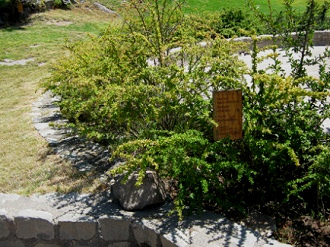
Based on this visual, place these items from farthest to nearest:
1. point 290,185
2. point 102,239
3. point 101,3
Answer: point 101,3, point 102,239, point 290,185

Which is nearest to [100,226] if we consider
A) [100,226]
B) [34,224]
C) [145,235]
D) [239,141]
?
[100,226]

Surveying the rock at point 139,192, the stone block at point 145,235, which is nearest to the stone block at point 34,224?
the rock at point 139,192

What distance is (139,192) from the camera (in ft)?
12.0

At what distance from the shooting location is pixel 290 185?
344cm

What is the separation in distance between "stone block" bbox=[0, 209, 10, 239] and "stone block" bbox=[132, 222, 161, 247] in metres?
1.18

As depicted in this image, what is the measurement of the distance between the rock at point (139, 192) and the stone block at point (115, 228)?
0.14 meters

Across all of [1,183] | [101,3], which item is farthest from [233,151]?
[101,3]

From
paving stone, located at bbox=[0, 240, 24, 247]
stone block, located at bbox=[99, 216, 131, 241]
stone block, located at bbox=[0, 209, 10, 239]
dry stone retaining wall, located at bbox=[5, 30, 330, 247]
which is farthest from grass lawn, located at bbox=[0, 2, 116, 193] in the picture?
stone block, located at bbox=[99, 216, 131, 241]

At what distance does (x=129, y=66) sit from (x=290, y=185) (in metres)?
2.15

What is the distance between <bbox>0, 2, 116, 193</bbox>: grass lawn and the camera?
→ 435cm

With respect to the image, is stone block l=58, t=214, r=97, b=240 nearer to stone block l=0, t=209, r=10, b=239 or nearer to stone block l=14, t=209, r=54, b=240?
stone block l=14, t=209, r=54, b=240

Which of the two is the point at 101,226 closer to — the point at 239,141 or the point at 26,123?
the point at 239,141

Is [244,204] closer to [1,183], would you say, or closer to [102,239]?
[102,239]

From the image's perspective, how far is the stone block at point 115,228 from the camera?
356cm
